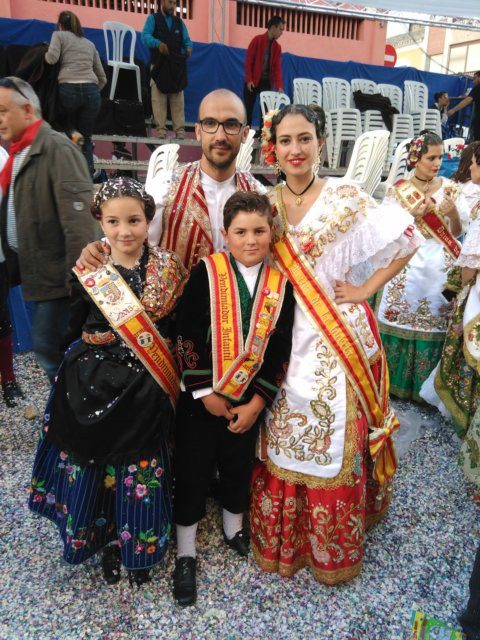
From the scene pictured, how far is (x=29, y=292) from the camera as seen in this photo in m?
2.43

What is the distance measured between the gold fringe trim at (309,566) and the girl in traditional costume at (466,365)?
0.91 m

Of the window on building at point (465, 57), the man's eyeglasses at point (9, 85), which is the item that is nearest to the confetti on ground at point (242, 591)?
the man's eyeglasses at point (9, 85)

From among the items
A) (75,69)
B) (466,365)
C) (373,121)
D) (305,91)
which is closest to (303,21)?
(305,91)

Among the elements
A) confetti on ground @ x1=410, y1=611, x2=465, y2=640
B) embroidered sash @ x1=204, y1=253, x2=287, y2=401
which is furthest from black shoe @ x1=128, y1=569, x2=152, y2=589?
confetti on ground @ x1=410, y1=611, x2=465, y2=640

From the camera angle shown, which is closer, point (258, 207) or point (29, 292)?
point (258, 207)

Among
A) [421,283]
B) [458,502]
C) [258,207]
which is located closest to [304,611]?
[458,502]

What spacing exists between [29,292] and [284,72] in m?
8.93

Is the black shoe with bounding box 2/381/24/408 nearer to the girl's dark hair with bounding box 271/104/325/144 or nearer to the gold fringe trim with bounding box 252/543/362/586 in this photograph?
the gold fringe trim with bounding box 252/543/362/586

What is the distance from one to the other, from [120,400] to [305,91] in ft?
26.6

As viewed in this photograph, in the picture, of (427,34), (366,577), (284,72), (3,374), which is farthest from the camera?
(427,34)

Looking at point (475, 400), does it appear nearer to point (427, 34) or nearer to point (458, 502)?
point (458, 502)

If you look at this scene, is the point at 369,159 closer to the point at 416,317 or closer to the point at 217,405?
the point at 416,317

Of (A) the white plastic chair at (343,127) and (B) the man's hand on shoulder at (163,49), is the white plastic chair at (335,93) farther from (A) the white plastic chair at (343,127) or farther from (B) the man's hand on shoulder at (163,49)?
(B) the man's hand on shoulder at (163,49)

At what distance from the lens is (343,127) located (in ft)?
24.8
